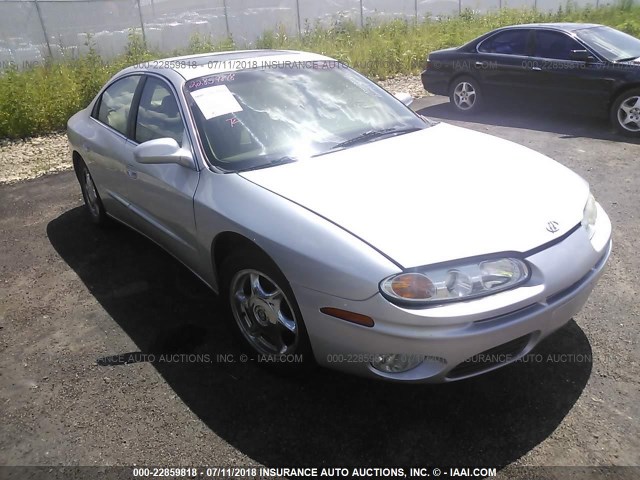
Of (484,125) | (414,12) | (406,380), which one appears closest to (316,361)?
(406,380)

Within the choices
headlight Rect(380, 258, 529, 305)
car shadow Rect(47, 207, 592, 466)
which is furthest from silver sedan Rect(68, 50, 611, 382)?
car shadow Rect(47, 207, 592, 466)

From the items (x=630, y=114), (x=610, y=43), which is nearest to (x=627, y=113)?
(x=630, y=114)

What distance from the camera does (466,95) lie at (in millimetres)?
8781

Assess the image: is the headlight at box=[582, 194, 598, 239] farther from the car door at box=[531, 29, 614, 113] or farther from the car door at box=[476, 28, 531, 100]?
the car door at box=[476, 28, 531, 100]

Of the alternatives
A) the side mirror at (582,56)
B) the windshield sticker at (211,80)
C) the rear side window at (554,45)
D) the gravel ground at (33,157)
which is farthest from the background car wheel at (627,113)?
the gravel ground at (33,157)

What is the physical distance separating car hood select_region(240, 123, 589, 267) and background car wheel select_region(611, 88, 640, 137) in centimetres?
473

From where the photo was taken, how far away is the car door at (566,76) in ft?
23.7

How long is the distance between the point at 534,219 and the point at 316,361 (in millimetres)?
1185

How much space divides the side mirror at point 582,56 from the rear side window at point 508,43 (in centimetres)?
81

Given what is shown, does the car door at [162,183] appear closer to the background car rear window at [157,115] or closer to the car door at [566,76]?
the background car rear window at [157,115]

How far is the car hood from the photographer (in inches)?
89.8

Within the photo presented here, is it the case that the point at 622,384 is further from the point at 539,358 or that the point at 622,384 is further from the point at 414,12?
the point at 414,12

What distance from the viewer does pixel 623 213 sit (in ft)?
15.1

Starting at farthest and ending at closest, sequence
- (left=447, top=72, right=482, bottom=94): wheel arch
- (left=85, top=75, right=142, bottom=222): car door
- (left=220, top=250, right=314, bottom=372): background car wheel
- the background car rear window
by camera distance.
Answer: (left=447, top=72, right=482, bottom=94): wheel arch < (left=85, top=75, right=142, bottom=222): car door < the background car rear window < (left=220, top=250, right=314, bottom=372): background car wheel
